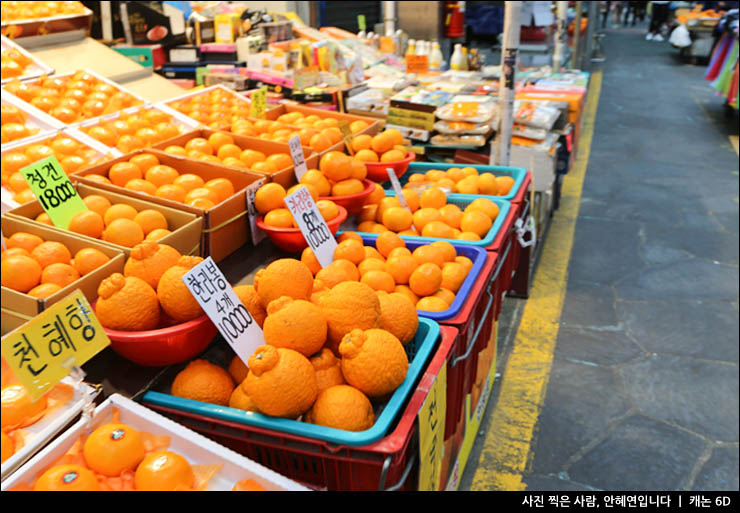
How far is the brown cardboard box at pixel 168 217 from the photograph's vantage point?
185 centimetres

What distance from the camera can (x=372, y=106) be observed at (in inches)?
172

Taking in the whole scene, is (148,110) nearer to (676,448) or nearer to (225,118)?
(225,118)

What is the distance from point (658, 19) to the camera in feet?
64.5

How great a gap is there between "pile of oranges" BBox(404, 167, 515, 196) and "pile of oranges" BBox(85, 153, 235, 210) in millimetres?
1056

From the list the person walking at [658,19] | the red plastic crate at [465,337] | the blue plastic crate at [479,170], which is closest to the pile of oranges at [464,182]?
the blue plastic crate at [479,170]

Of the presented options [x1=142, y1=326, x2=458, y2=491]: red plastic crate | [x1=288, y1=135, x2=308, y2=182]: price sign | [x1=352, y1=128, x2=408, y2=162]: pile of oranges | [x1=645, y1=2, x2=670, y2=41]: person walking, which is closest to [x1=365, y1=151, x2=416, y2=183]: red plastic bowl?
[x1=352, y1=128, x2=408, y2=162]: pile of oranges

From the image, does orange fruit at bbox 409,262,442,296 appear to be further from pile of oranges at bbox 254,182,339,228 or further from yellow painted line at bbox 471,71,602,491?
yellow painted line at bbox 471,71,602,491

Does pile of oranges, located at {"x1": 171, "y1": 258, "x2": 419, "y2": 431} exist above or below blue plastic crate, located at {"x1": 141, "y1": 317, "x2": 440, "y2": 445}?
above

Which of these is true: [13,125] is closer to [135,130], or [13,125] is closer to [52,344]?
[135,130]

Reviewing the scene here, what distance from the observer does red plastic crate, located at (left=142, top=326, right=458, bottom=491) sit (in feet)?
4.27

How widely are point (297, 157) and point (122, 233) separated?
32.8 inches

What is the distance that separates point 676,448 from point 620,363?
73cm

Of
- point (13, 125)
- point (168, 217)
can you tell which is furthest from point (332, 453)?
point (13, 125)
